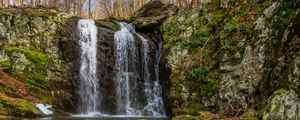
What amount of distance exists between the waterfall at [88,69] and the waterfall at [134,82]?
4.10ft

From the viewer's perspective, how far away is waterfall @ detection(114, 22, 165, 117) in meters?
20.8

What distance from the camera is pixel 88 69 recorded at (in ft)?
72.1

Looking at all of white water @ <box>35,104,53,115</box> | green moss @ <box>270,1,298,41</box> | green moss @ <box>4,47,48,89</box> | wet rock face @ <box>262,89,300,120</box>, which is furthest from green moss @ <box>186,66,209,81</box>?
green moss @ <box>4,47,48,89</box>

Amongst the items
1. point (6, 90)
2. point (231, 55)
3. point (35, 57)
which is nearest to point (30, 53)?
point (35, 57)

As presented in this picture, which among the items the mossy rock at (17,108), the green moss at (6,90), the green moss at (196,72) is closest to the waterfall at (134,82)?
the green moss at (196,72)

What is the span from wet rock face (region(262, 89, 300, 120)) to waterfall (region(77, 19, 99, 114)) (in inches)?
493

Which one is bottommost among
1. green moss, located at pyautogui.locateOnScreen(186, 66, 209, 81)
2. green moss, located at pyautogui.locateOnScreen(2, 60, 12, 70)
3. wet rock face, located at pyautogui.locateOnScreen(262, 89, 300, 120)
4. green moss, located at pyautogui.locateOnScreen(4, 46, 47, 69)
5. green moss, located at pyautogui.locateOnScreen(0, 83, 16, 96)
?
green moss, located at pyautogui.locateOnScreen(0, 83, 16, 96)

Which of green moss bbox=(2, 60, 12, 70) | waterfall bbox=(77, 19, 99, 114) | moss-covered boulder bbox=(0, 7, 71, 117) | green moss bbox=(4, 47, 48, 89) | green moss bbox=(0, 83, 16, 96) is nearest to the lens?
green moss bbox=(0, 83, 16, 96)

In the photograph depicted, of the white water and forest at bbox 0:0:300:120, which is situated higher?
forest at bbox 0:0:300:120

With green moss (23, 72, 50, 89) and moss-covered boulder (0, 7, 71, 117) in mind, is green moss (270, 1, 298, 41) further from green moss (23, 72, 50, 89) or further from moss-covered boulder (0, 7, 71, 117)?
green moss (23, 72, 50, 89)

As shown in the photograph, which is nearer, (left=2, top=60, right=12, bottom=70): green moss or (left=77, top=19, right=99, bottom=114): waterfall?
(left=2, top=60, right=12, bottom=70): green moss

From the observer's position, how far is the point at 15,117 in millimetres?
16734

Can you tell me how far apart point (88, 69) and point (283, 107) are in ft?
47.0

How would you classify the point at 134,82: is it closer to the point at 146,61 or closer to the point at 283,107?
the point at 146,61
